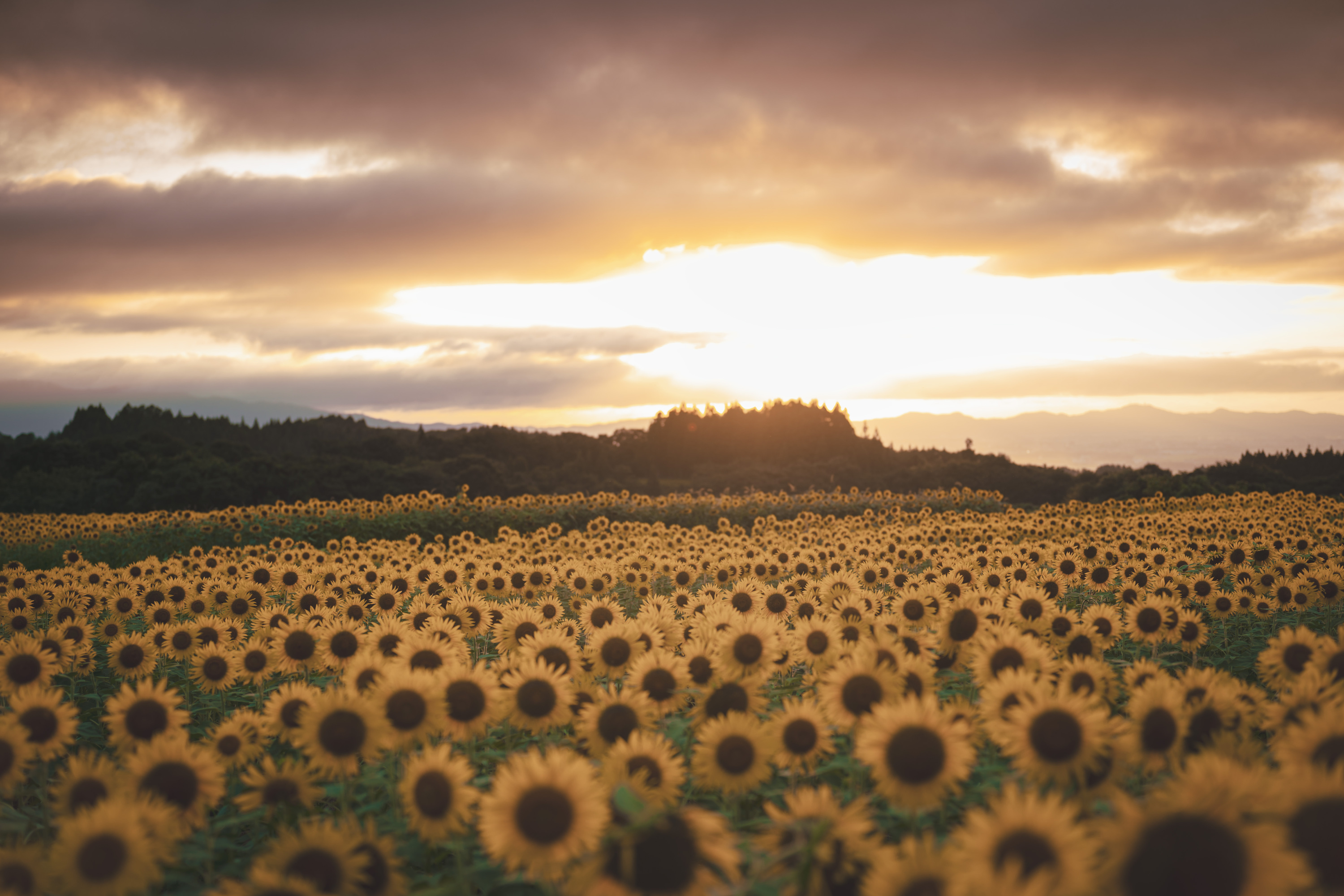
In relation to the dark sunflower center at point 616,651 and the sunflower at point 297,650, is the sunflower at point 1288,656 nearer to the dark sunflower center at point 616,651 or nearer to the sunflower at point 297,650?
the dark sunflower center at point 616,651

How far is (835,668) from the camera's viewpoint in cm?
488

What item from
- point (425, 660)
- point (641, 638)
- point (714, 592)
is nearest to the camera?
point (425, 660)

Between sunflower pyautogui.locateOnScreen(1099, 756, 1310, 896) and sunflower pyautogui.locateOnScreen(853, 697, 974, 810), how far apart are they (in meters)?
0.97

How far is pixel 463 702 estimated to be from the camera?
15.1 feet

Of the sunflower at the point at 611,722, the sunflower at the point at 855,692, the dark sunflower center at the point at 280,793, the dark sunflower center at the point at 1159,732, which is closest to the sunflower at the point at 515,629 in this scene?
the sunflower at the point at 611,722

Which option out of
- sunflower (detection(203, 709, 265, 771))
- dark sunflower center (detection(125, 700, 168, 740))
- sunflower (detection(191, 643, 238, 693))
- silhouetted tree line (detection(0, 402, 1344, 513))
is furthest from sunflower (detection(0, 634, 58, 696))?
silhouetted tree line (detection(0, 402, 1344, 513))

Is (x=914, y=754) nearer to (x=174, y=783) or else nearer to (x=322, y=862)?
(x=322, y=862)

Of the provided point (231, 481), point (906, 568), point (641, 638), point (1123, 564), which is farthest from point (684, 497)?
point (641, 638)

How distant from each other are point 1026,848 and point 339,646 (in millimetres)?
5703

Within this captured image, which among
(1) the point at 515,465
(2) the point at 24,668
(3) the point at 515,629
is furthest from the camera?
(1) the point at 515,465

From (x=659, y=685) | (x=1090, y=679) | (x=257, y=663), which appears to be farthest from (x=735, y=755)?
(x=257, y=663)

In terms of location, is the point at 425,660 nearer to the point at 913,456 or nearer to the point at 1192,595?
the point at 1192,595

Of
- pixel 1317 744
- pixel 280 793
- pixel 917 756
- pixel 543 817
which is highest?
pixel 1317 744

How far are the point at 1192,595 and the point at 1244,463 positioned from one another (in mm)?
41805
